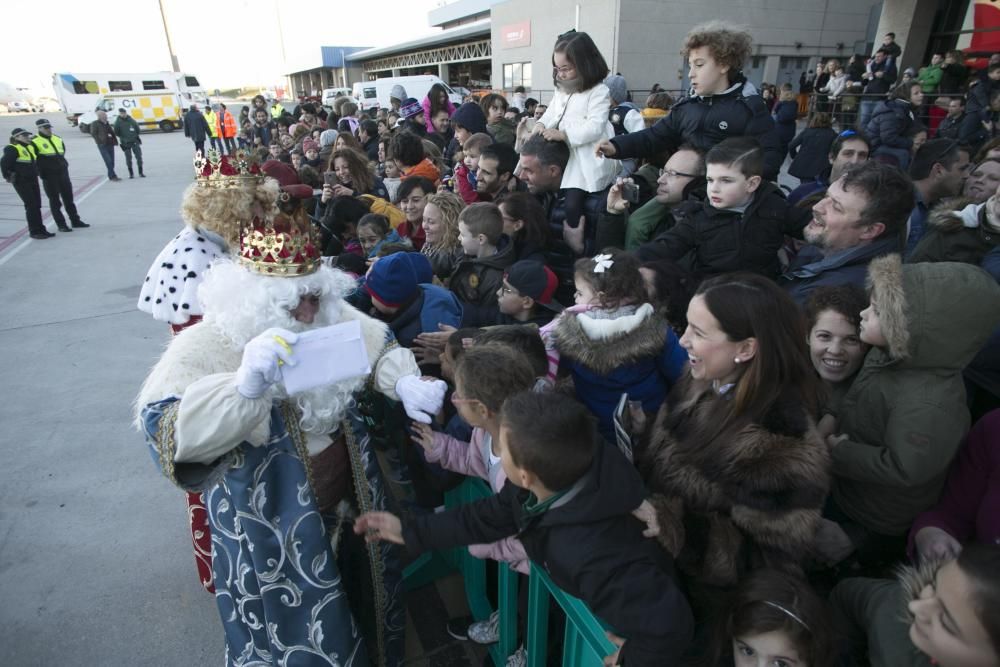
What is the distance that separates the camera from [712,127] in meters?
3.15

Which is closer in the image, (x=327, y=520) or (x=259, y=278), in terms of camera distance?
(x=259, y=278)

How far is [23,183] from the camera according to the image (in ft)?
29.2

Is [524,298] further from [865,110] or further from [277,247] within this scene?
[865,110]

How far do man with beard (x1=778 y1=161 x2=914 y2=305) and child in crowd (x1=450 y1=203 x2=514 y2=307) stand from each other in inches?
60.7

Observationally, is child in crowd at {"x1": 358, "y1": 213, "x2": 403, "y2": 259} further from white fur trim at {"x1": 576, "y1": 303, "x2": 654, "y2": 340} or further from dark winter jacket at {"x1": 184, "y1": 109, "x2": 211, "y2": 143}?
dark winter jacket at {"x1": 184, "y1": 109, "x2": 211, "y2": 143}

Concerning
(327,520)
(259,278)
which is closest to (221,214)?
(259,278)

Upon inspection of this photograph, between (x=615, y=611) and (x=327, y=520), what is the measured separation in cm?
130

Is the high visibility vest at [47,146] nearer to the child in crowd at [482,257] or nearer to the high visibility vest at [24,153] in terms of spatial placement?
the high visibility vest at [24,153]

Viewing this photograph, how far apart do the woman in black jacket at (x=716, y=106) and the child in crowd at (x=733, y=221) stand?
0.49m

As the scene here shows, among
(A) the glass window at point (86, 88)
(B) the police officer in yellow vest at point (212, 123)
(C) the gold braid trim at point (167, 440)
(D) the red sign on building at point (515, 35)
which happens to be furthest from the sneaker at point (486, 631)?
(A) the glass window at point (86, 88)

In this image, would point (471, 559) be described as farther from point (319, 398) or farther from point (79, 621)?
point (79, 621)

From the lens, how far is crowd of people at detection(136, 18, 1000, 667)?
136 centimetres

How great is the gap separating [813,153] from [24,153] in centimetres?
1178

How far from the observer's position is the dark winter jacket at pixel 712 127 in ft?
10.2
